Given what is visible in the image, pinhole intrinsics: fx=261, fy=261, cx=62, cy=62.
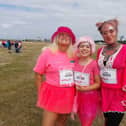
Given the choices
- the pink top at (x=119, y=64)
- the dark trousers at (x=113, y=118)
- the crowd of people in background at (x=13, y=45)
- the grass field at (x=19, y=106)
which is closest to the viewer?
the pink top at (x=119, y=64)

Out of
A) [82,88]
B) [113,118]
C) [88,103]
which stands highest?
[82,88]

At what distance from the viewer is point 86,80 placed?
122 inches

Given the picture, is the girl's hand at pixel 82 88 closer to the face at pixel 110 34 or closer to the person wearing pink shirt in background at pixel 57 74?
the person wearing pink shirt in background at pixel 57 74

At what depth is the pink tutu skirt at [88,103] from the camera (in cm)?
315

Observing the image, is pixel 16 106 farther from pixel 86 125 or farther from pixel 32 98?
pixel 86 125

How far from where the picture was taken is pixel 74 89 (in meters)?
3.23

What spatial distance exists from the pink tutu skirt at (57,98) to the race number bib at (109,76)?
424 mm

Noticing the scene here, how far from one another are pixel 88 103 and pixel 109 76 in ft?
1.47

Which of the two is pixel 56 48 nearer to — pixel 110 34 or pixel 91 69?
pixel 91 69

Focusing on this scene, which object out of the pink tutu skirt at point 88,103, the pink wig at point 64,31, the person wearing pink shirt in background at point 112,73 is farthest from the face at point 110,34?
the pink tutu skirt at point 88,103

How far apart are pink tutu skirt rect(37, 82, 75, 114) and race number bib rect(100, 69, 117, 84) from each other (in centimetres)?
42

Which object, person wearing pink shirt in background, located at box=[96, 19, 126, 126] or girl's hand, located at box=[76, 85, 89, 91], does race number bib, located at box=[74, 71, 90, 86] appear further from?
person wearing pink shirt in background, located at box=[96, 19, 126, 126]

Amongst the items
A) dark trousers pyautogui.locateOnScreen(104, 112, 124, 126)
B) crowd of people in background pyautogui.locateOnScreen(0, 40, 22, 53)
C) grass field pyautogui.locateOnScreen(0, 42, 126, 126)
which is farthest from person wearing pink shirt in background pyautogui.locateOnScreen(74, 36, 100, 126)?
crowd of people in background pyautogui.locateOnScreen(0, 40, 22, 53)

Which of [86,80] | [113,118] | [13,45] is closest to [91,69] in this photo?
[86,80]
